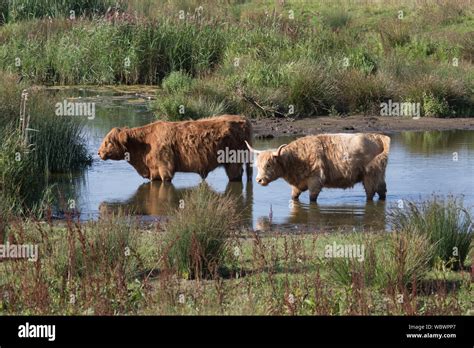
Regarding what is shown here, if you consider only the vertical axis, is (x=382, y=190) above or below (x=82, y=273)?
above

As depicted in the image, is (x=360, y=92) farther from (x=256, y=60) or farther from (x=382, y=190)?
(x=382, y=190)

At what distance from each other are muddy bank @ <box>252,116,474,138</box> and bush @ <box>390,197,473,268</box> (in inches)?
406

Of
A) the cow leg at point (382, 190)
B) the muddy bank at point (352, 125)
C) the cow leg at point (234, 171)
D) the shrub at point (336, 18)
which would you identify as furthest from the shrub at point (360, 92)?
the shrub at point (336, 18)

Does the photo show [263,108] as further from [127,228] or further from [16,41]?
[127,228]

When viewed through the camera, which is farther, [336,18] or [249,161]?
[336,18]

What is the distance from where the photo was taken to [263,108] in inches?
904

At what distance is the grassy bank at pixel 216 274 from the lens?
875cm

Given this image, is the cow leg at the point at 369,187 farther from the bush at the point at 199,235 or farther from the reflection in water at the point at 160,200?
the bush at the point at 199,235

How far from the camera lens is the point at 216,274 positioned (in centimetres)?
901

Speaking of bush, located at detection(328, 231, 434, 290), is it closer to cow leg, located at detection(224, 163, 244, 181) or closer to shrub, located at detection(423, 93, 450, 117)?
cow leg, located at detection(224, 163, 244, 181)

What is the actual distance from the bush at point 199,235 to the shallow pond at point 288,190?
7.24 feet

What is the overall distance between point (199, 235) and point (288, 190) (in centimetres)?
631

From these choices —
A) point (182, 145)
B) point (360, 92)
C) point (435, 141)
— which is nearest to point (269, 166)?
point (182, 145)

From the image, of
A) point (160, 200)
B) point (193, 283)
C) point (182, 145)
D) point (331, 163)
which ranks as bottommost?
point (193, 283)
